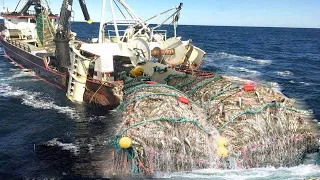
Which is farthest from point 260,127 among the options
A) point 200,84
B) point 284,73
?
point 284,73

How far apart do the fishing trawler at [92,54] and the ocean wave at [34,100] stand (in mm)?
2008

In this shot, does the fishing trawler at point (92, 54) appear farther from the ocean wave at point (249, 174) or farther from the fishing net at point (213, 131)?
the ocean wave at point (249, 174)

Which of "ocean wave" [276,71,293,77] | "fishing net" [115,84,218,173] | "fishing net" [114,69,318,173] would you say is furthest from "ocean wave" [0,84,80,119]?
"ocean wave" [276,71,293,77]

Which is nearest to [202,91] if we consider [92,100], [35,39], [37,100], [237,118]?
[237,118]

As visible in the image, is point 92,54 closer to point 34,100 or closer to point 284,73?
point 34,100

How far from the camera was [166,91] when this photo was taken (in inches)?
703

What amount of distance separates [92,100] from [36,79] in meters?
14.8

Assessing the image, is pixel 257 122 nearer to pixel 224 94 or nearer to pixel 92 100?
pixel 224 94

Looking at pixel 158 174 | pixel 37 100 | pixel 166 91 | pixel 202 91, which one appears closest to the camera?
pixel 158 174

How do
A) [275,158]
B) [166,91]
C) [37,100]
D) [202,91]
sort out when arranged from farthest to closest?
[37,100] < [202,91] < [166,91] < [275,158]

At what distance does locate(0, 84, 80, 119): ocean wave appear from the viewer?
1115 inches

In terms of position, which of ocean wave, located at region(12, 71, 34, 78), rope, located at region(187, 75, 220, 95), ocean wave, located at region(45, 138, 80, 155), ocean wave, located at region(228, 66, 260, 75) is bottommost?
ocean wave, located at region(45, 138, 80, 155)

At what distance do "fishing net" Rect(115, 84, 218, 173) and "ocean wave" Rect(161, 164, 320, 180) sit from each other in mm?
342

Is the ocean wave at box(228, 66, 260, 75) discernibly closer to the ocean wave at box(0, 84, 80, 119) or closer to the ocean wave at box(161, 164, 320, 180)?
the ocean wave at box(0, 84, 80, 119)
